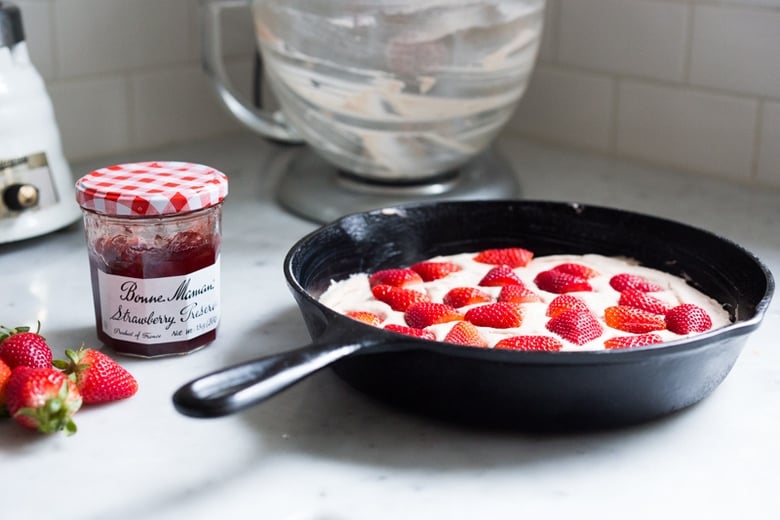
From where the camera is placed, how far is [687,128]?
1367 mm

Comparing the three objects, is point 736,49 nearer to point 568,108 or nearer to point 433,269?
point 568,108

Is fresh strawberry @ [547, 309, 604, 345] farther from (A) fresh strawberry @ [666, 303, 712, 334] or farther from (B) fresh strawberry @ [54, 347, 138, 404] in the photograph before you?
(B) fresh strawberry @ [54, 347, 138, 404]

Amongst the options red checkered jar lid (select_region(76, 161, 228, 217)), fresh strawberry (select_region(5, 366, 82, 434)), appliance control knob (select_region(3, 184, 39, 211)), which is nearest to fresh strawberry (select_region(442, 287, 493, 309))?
red checkered jar lid (select_region(76, 161, 228, 217))

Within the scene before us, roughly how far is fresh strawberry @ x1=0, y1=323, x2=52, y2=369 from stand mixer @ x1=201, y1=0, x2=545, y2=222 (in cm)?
45

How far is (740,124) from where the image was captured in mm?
1314

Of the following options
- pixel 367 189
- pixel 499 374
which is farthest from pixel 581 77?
pixel 499 374

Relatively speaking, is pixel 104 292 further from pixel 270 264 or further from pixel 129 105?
pixel 129 105

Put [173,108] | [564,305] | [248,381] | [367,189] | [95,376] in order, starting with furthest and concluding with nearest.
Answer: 1. [173,108]
2. [367,189]
3. [564,305]
4. [95,376]
5. [248,381]

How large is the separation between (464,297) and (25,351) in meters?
0.35

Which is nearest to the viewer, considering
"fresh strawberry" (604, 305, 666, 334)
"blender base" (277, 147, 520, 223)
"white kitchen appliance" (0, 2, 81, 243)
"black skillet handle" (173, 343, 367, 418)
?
"black skillet handle" (173, 343, 367, 418)

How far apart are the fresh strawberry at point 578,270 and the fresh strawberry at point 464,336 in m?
0.17

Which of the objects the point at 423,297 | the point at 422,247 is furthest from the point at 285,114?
the point at 423,297

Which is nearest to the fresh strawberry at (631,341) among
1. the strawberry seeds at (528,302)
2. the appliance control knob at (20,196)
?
the strawberry seeds at (528,302)

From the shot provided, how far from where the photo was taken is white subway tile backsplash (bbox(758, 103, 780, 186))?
4.21 ft
